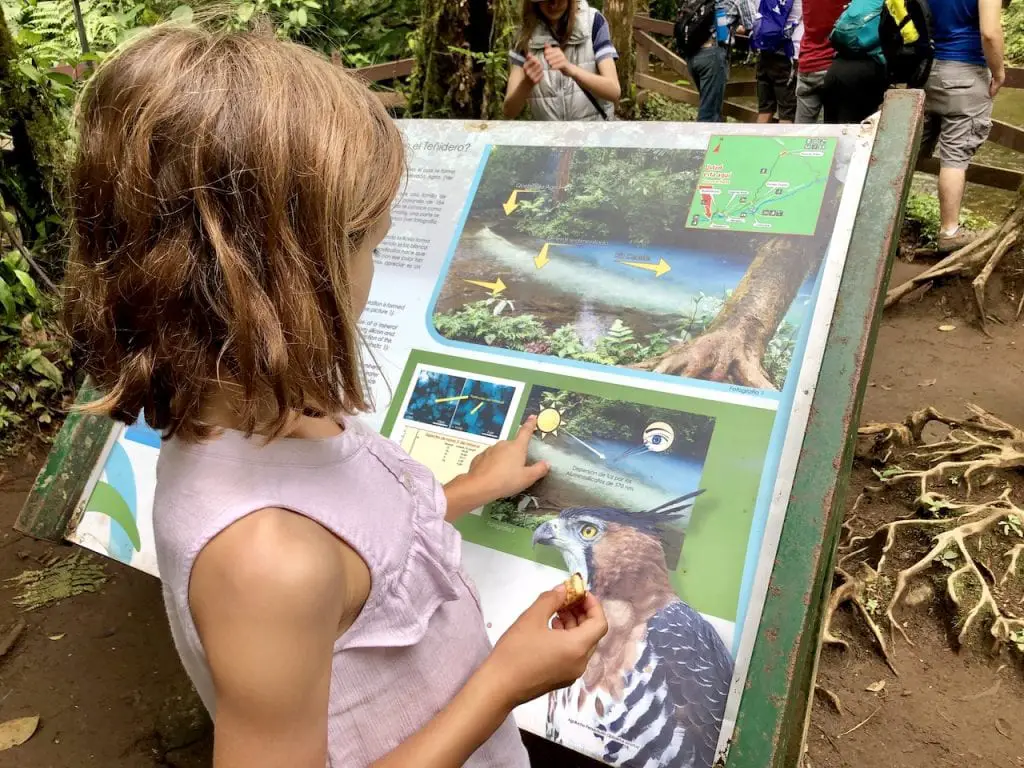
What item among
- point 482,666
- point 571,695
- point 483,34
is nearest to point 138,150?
point 482,666

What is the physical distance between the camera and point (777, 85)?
4.66m

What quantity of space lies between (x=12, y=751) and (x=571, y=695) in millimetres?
1825

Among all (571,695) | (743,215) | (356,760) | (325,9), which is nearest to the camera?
(356,760)

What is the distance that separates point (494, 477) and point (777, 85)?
14.2ft

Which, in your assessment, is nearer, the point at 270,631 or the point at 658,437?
the point at 270,631

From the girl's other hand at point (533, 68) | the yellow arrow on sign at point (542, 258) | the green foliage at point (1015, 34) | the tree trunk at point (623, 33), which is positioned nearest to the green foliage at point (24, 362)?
the girl's other hand at point (533, 68)

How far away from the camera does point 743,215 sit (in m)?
1.31

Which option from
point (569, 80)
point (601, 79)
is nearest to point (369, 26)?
point (569, 80)

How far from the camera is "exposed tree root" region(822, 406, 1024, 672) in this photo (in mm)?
2143

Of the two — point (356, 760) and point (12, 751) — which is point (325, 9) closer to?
point (12, 751)

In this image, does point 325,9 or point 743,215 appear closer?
point 743,215

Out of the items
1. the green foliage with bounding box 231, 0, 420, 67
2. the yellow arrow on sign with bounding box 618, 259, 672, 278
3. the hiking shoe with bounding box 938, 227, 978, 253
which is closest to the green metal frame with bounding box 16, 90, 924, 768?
the yellow arrow on sign with bounding box 618, 259, 672, 278

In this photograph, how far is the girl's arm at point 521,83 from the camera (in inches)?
99.7

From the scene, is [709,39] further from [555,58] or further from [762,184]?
[762,184]
